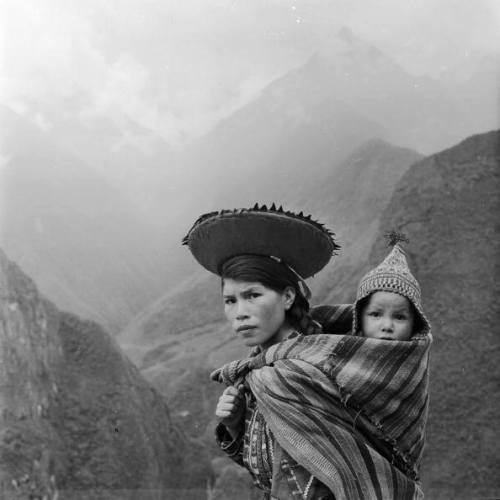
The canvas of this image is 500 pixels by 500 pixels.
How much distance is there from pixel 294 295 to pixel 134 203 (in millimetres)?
36597

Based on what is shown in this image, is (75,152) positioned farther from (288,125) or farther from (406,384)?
(406,384)

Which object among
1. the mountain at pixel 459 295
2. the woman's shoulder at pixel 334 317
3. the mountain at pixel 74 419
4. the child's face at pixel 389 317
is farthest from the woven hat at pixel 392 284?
the mountain at pixel 459 295

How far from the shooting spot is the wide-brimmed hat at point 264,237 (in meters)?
1.96

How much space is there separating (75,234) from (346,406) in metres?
39.5

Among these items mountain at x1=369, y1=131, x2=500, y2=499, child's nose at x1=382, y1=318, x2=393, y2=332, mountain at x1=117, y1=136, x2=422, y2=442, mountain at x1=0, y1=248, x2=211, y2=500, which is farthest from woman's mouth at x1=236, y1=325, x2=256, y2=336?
mountain at x1=117, y1=136, x2=422, y2=442

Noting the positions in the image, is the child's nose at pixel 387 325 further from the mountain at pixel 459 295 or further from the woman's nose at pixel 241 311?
the mountain at pixel 459 295

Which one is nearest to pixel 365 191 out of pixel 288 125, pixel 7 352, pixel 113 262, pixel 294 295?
pixel 288 125

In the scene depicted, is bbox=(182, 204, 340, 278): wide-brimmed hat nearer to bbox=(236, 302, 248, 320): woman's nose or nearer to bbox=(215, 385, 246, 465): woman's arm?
bbox=(236, 302, 248, 320): woman's nose

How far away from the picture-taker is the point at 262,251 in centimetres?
203

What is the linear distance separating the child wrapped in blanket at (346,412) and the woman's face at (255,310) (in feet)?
0.45

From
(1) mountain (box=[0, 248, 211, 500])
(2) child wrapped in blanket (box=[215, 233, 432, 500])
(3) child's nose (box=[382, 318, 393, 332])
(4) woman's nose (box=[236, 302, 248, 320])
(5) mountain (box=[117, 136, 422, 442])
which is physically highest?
(5) mountain (box=[117, 136, 422, 442])

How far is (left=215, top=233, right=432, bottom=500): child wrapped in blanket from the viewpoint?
1.71 m

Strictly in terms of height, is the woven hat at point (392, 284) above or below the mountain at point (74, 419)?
below

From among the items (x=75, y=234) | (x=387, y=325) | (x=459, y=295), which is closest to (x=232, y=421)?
(x=387, y=325)
